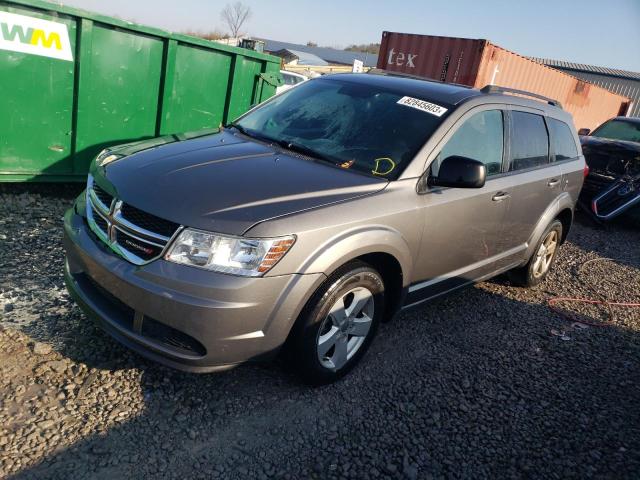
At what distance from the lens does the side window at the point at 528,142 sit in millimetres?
4090

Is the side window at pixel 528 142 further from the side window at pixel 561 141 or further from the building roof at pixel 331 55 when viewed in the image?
the building roof at pixel 331 55

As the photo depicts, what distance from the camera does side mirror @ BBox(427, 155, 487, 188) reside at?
3100 mm

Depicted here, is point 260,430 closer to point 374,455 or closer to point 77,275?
point 374,455

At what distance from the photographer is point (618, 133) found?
10.5 m

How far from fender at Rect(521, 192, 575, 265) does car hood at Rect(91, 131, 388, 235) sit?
7.35ft

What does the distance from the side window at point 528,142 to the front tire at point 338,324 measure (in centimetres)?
177

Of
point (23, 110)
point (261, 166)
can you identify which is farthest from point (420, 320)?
point (23, 110)

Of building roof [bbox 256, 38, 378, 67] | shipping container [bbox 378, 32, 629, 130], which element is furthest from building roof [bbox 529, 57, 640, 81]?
shipping container [bbox 378, 32, 629, 130]

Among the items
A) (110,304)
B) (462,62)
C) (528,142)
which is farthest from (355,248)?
(462,62)

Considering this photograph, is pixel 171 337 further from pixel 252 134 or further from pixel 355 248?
pixel 252 134

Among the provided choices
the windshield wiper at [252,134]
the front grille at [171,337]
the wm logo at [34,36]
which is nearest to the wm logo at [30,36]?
the wm logo at [34,36]

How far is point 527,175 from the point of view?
4.23 meters

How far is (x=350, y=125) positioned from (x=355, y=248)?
3.60 ft

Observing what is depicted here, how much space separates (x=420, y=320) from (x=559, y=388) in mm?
1088
